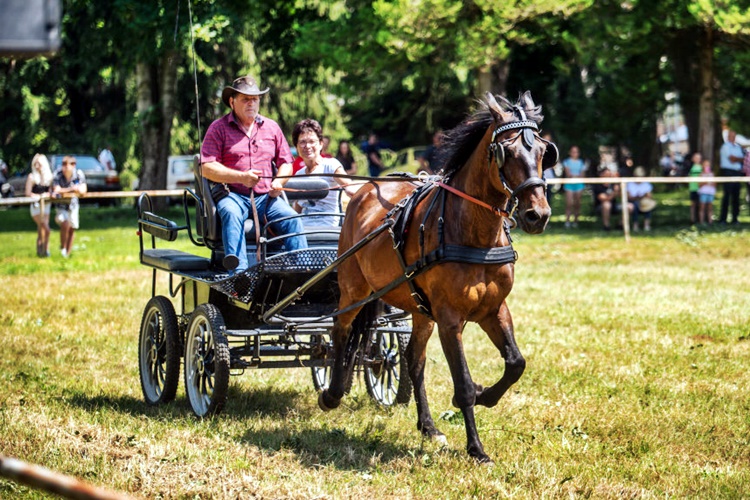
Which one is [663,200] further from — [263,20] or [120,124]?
[120,124]

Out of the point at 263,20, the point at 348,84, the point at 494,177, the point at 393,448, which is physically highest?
the point at 263,20

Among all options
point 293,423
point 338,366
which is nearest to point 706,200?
point 338,366

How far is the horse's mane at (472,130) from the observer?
5953 mm

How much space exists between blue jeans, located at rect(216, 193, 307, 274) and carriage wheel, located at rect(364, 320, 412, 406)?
0.92 metres

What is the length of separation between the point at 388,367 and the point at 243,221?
153cm

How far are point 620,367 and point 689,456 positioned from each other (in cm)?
267

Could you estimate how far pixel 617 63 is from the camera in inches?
1072

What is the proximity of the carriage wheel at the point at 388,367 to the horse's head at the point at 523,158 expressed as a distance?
2.19 metres

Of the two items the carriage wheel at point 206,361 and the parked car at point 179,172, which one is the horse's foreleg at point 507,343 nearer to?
the carriage wheel at point 206,361

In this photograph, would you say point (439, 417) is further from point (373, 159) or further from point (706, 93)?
point (706, 93)

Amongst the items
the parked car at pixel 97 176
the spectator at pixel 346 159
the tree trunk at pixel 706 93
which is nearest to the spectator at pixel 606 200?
the tree trunk at pixel 706 93

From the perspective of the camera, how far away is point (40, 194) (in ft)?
63.0

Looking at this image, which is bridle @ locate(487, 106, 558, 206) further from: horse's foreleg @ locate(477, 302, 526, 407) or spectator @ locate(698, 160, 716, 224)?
spectator @ locate(698, 160, 716, 224)

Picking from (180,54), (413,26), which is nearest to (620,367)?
(413,26)
